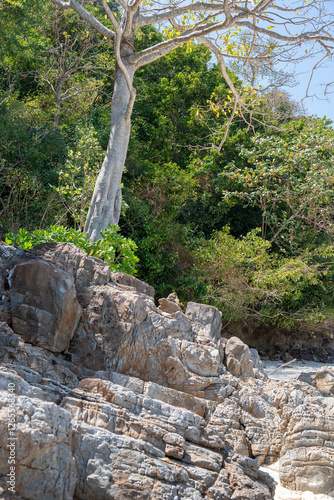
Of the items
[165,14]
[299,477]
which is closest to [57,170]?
[165,14]

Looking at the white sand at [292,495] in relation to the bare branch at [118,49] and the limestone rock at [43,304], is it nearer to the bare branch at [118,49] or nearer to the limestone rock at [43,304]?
the limestone rock at [43,304]

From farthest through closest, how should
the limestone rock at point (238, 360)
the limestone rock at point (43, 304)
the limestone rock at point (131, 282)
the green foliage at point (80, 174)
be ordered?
the green foliage at point (80, 174) < the limestone rock at point (238, 360) < the limestone rock at point (131, 282) < the limestone rock at point (43, 304)

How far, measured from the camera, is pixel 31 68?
44.5ft

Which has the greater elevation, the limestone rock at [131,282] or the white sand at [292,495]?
the limestone rock at [131,282]

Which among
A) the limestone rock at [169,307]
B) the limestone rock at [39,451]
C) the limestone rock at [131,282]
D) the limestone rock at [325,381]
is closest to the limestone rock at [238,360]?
the limestone rock at [325,381]

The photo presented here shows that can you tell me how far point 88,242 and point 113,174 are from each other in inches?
71.1

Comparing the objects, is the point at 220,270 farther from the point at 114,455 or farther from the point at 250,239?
the point at 114,455

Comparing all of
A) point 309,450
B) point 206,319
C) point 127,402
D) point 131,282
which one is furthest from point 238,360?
point 127,402

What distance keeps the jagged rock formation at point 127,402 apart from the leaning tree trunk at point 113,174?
2.36m

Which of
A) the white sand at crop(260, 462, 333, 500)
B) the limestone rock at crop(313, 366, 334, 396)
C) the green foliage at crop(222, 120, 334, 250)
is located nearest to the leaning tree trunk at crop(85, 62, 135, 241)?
the limestone rock at crop(313, 366, 334, 396)

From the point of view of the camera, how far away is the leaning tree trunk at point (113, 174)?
27.0 feet

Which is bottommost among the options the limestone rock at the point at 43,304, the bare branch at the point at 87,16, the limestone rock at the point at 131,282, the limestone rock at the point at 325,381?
the limestone rock at the point at 325,381

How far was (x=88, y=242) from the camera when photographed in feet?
23.8

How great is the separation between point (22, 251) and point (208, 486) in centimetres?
297
